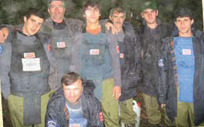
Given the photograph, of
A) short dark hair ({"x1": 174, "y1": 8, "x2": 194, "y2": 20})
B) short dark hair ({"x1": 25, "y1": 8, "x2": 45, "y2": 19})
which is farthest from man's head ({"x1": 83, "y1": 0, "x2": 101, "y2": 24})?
short dark hair ({"x1": 174, "y1": 8, "x2": 194, "y2": 20})

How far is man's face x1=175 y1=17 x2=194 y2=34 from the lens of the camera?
4.02m

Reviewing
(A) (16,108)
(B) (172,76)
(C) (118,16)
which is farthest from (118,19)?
(A) (16,108)

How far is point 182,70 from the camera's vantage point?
4.04 meters

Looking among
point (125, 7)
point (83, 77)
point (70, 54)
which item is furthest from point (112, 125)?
point (125, 7)

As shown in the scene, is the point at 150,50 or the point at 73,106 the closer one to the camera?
the point at 73,106

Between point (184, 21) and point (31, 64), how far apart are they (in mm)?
2107

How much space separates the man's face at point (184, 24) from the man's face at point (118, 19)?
29.4 inches

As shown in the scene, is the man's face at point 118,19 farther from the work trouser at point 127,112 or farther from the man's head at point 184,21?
the work trouser at point 127,112

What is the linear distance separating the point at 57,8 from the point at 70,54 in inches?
23.9

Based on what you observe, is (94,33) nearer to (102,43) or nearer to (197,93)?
(102,43)

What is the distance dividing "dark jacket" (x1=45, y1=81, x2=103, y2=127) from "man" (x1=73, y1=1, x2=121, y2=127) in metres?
0.09

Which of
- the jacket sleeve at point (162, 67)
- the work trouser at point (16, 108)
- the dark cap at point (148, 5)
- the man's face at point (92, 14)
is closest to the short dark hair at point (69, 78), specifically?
the work trouser at point (16, 108)

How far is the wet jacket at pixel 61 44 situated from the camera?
3.79 meters

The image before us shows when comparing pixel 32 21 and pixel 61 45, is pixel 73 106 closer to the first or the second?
pixel 61 45
